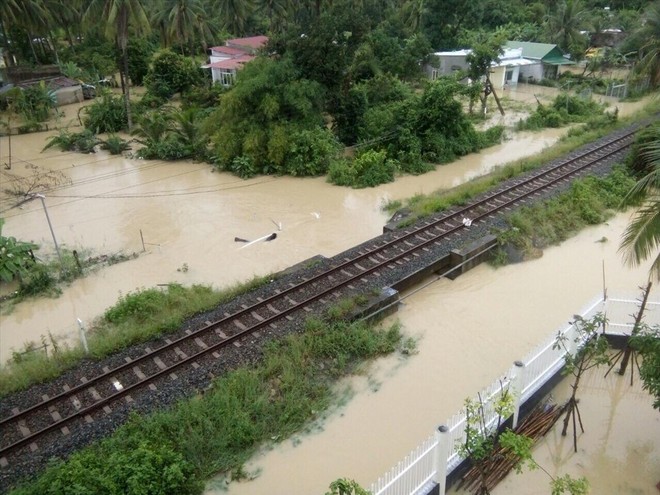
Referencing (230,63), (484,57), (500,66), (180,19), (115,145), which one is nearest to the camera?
(115,145)

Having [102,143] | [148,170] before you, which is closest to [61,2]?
[102,143]

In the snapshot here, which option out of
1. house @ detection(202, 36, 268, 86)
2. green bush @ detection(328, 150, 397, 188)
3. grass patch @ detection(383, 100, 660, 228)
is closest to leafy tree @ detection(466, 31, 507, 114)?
grass patch @ detection(383, 100, 660, 228)

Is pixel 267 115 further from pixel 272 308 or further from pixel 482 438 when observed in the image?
pixel 482 438

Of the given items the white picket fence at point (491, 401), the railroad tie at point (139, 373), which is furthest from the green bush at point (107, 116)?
the white picket fence at point (491, 401)

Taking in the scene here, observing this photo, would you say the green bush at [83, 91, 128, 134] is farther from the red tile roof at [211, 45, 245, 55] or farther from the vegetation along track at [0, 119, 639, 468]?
the vegetation along track at [0, 119, 639, 468]

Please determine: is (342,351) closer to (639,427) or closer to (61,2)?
(639,427)

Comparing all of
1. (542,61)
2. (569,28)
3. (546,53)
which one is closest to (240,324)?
(542,61)
